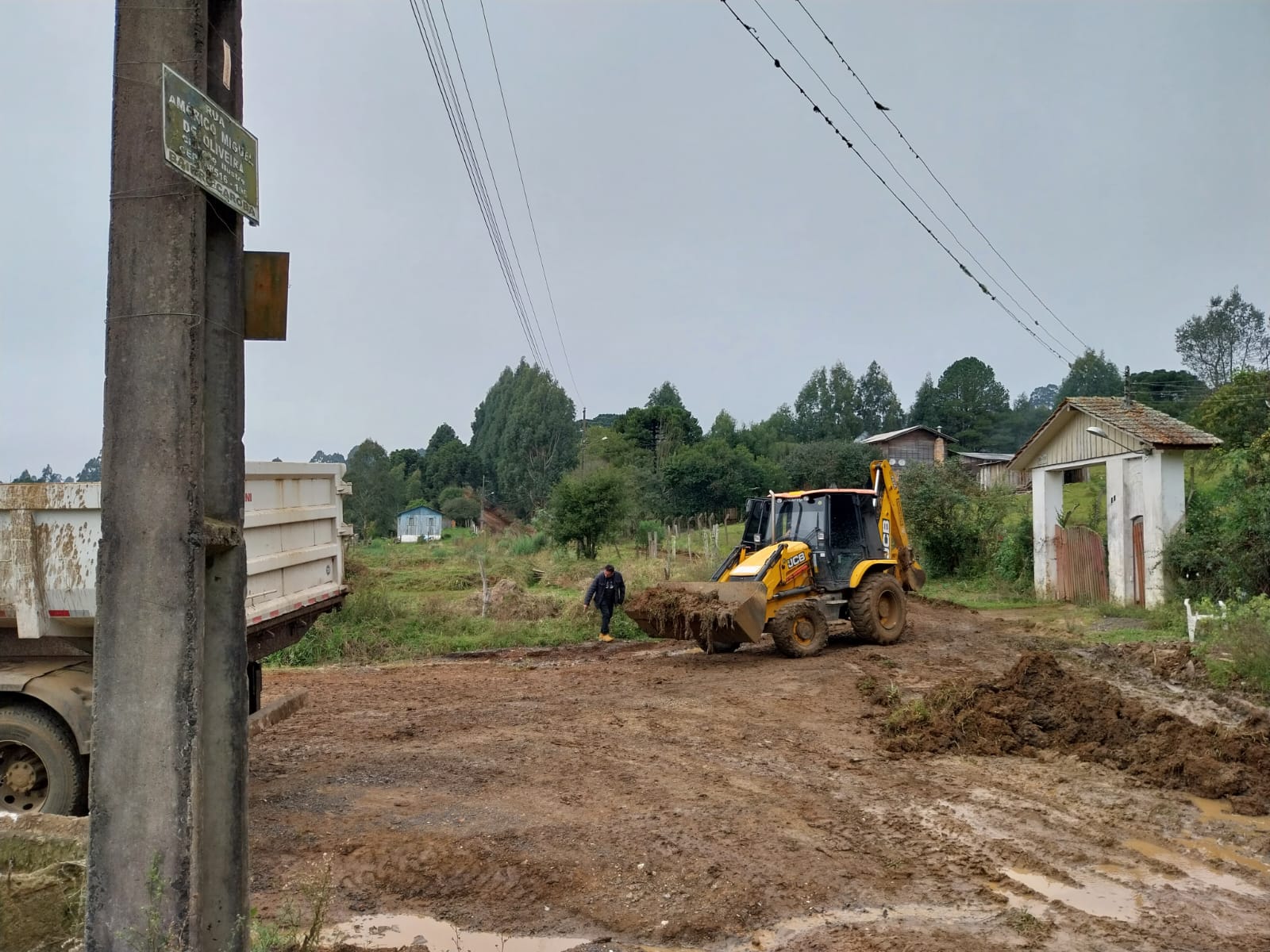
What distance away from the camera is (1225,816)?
6871 mm

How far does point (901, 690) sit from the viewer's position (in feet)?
37.6

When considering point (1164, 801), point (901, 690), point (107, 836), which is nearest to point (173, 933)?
point (107, 836)

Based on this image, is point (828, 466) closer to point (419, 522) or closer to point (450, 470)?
point (419, 522)

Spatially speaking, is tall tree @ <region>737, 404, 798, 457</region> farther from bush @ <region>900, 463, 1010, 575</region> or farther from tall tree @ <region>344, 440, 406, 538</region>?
bush @ <region>900, 463, 1010, 575</region>

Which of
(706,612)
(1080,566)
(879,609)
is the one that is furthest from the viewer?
(1080,566)

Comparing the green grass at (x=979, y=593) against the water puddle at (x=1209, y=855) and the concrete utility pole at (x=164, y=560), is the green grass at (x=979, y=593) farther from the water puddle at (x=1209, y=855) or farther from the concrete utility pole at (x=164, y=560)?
the concrete utility pole at (x=164, y=560)

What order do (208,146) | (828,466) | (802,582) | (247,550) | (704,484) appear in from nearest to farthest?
(208,146)
(247,550)
(802,582)
(704,484)
(828,466)

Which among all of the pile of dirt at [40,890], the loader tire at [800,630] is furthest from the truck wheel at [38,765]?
the loader tire at [800,630]

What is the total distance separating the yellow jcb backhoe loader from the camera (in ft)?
42.3

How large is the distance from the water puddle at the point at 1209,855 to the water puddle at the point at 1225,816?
1.41ft

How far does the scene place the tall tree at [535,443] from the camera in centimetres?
6675

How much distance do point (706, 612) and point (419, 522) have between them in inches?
2175

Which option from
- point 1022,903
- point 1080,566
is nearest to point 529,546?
point 1080,566

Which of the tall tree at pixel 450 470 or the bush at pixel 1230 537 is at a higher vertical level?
the tall tree at pixel 450 470
